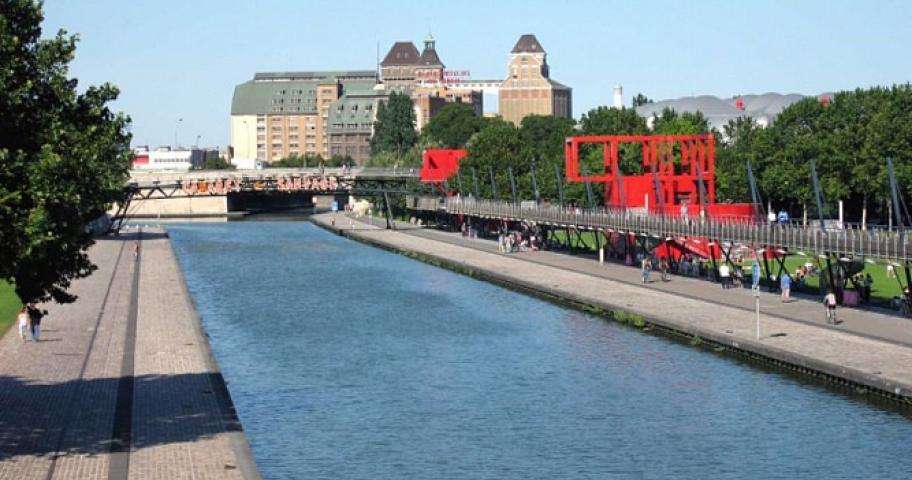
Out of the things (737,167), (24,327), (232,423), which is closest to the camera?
(232,423)

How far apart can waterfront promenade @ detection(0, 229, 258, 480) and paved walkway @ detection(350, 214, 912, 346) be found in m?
25.6

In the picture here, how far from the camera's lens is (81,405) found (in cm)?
4509

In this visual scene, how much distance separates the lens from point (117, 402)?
45594 mm

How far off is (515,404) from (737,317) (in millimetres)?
20539

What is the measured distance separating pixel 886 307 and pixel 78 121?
42.2 metres

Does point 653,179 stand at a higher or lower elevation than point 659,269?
higher

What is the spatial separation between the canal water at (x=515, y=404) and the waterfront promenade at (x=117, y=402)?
1.76 metres

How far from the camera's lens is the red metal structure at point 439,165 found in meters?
176

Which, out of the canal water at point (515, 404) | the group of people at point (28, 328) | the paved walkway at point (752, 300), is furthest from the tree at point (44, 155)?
the paved walkway at point (752, 300)

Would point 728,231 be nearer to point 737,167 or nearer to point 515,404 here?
point 515,404

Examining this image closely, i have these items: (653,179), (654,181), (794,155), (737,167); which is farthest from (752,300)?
(737,167)

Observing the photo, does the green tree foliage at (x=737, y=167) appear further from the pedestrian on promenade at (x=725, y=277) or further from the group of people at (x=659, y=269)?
the pedestrian on promenade at (x=725, y=277)

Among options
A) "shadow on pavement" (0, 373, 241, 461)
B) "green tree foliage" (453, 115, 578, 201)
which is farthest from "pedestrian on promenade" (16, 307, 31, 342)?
"green tree foliage" (453, 115, 578, 201)

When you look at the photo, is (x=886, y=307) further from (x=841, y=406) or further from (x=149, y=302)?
(x=149, y=302)
